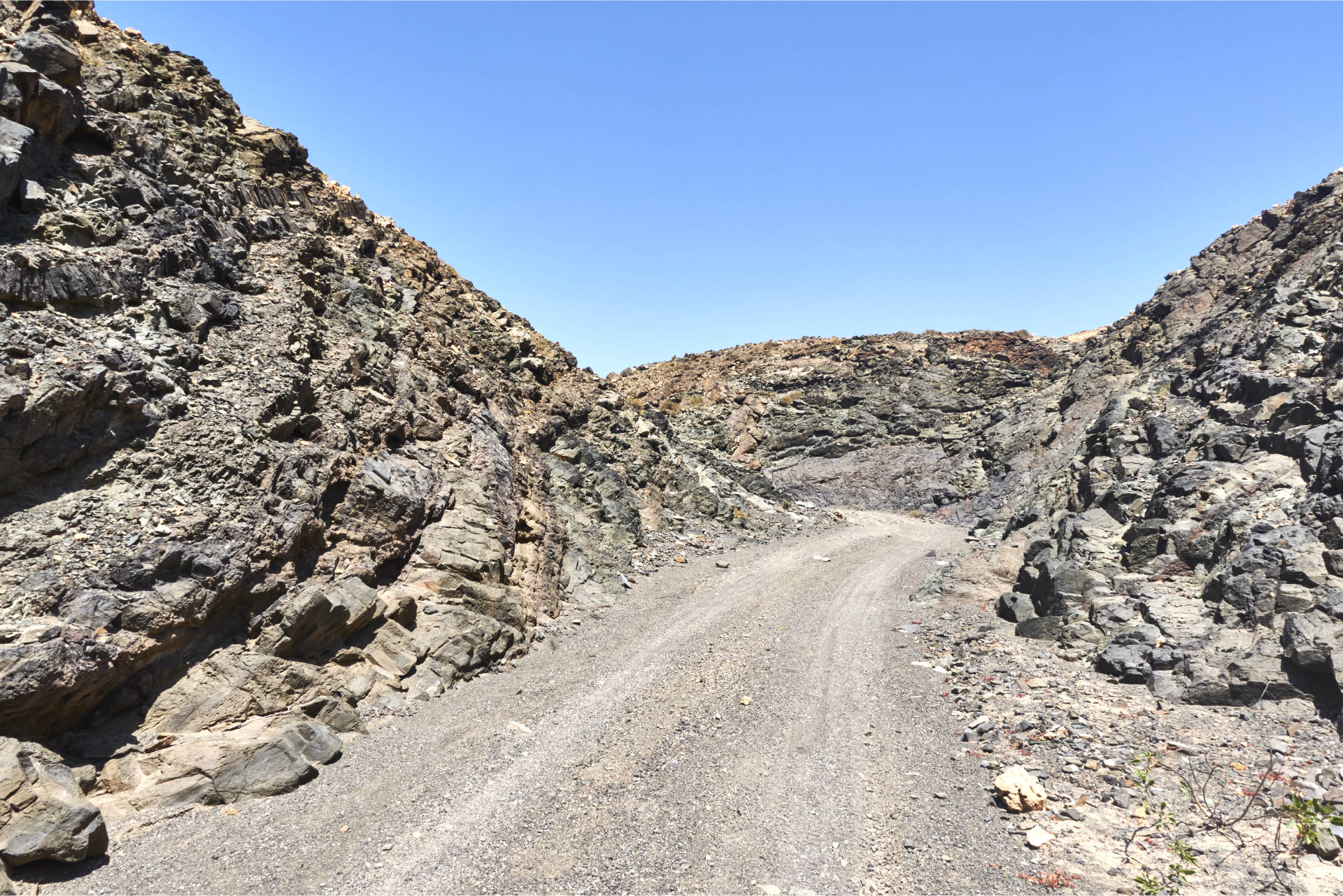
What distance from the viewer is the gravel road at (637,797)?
332 inches

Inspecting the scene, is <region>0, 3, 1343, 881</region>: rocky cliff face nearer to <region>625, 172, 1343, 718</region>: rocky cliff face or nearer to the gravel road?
<region>625, 172, 1343, 718</region>: rocky cliff face

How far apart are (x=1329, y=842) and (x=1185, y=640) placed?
24.4 feet

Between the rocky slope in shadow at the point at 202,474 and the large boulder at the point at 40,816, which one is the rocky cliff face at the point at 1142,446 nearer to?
the rocky slope in shadow at the point at 202,474

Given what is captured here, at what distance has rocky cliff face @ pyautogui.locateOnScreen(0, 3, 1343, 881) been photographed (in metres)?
10.5

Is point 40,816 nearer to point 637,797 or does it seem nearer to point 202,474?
point 202,474

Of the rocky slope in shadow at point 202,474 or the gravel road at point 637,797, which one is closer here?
the gravel road at point 637,797

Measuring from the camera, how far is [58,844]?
7965mm

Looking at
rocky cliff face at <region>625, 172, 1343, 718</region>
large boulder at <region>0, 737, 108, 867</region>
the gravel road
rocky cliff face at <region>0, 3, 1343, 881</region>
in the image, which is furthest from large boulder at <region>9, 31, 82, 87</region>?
rocky cliff face at <region>625, 172, 1343, 718</region>

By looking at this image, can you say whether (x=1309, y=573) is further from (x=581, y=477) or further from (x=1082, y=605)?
(x=581, y=477)

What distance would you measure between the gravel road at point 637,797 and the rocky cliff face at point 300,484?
113 cm

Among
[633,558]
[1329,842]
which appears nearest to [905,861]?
[1329,842]

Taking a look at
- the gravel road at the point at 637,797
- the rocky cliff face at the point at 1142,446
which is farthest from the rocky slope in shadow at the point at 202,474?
the rocky cliff face at the point at 1142,446

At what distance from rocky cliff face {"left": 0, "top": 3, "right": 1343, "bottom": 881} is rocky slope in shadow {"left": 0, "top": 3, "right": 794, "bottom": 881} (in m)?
0.06

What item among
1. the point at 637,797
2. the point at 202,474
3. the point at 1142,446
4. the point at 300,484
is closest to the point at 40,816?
the point at 202,474
